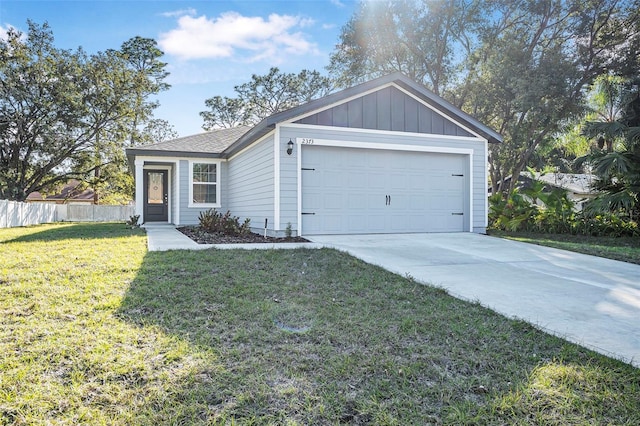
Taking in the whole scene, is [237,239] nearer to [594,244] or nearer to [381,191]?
[381,191]

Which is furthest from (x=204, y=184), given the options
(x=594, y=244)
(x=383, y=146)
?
(x=594, y=244)

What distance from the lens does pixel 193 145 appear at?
14.1 meters

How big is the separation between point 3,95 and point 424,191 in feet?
72.0

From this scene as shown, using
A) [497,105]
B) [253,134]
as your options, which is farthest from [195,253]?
[497,105]

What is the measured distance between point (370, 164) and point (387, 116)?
119 cm

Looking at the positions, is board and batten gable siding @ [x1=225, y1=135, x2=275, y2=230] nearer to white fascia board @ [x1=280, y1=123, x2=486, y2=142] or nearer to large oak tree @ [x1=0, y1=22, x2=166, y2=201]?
white fascia board @ [x1=280, y1=123, x2=486, y2=142]

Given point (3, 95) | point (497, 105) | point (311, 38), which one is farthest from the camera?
point (3, 95)

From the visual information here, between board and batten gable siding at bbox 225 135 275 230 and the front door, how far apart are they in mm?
3574

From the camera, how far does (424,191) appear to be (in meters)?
10.1

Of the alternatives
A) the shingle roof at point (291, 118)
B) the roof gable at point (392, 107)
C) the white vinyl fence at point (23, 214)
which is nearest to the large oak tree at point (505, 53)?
the roof gable at point (392, 107)

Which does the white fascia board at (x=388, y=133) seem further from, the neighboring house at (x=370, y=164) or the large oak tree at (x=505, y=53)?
the large oak tree at (x=505, y=53)

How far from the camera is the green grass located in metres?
2.11

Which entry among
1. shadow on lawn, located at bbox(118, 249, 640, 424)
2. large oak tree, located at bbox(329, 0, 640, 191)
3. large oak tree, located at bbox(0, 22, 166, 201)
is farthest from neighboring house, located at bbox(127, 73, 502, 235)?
large oak tree, located at bbox(0, 22, 166, 201)

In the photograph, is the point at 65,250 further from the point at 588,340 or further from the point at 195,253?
the point at 588,340
